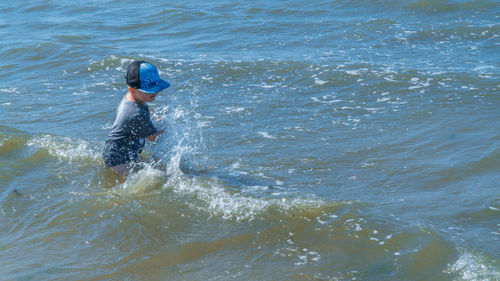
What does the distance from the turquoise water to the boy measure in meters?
0.28

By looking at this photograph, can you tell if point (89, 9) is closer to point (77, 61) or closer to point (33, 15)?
point (33, 15)

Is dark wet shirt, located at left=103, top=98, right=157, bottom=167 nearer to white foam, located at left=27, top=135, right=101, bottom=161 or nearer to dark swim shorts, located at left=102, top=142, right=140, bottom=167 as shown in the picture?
dark swim shorts, located at left=102, top=142, right=140, bottom=167

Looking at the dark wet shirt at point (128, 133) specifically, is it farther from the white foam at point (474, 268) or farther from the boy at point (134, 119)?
the white foam at point (474, 268)

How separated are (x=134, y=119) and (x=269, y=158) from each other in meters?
2.23

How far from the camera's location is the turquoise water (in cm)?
495

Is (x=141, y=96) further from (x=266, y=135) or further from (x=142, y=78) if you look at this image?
(x=266, y=135)

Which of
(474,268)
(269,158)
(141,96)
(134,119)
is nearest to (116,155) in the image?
(134,119)

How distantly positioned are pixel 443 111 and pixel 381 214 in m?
3.74

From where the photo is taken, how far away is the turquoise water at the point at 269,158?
4949 mm

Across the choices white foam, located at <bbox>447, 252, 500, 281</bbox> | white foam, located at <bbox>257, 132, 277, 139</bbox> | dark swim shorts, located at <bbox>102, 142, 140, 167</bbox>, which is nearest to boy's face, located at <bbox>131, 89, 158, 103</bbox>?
dark swim shorts, located at <bbox>102, 142, 140, 167</bbox>

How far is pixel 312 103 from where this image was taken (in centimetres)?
961

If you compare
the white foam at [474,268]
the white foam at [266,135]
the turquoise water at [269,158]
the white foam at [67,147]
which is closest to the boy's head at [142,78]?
the turquoise water at [269,158]

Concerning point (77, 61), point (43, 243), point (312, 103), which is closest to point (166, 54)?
point (77, 61)

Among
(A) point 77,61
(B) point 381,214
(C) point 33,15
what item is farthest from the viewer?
(C) point 33,15
